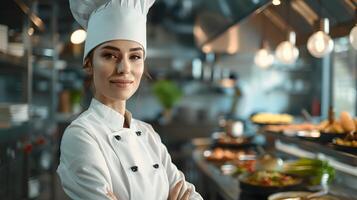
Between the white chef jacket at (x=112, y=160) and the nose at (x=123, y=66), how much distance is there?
16cm

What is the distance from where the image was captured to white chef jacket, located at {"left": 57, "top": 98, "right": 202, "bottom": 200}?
1085 millimetres

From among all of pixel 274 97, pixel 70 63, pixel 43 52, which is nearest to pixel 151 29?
pixel 70 63

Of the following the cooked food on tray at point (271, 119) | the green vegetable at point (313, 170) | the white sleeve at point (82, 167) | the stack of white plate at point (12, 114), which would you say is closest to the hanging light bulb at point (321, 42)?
the green vegetable at point (313, 170)

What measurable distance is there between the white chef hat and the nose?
80 mm

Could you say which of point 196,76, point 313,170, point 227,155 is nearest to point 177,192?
point 313,170

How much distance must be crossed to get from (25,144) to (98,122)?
1.53 meters

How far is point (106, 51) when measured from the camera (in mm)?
1216

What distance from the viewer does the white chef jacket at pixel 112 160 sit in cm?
108

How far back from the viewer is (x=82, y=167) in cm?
108

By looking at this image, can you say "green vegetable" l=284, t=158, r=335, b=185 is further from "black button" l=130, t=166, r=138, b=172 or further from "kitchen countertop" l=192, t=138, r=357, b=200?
"black button" l=130, t=166, r=138, b=172

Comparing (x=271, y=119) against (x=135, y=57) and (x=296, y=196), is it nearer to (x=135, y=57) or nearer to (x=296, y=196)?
(x=296, y=196)

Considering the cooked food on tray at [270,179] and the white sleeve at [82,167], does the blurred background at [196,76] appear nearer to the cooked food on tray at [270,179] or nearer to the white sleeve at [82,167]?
the cooked food on tray at [270,179]

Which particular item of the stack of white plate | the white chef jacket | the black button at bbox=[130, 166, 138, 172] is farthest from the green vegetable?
the stack of white plate

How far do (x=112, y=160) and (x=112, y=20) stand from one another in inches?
18.0
